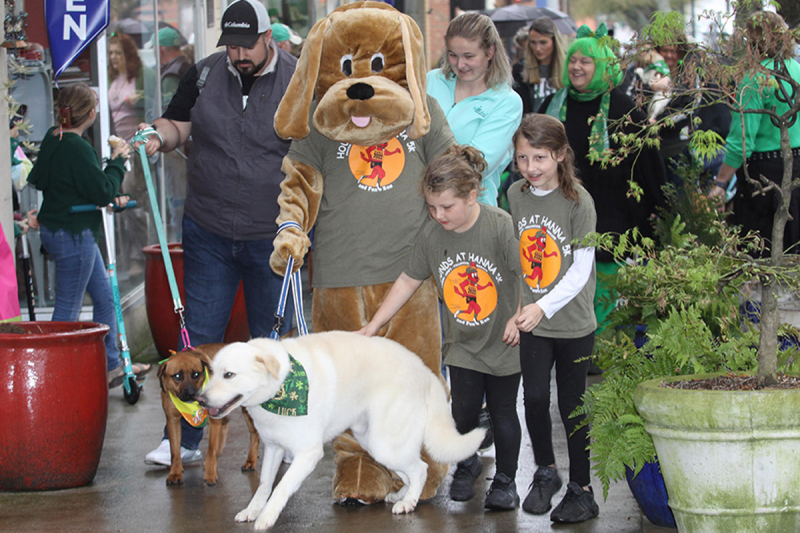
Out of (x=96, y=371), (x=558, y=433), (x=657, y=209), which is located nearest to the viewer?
(x=96, y=371)

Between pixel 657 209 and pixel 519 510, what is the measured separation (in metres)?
3.23

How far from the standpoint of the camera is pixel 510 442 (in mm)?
3928

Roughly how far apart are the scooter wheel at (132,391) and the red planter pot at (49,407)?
1617 mm

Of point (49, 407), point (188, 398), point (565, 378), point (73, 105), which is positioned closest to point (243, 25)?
point (188, 398)

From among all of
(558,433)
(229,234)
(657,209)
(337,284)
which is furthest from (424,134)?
(657,209)

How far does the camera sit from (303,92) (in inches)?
157

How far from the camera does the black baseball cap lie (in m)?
4.27

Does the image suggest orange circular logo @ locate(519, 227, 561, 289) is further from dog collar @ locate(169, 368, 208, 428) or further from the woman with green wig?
the woman with green wig

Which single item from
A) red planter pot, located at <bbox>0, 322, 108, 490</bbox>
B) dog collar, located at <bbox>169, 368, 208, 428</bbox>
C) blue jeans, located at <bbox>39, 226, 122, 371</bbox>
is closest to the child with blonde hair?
dog collar, located at <bbox>169, 368, 208, 428</bbox>

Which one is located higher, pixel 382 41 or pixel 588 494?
pixel 382 41

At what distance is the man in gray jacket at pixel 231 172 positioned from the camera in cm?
443

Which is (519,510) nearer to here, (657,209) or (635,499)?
(635,499)

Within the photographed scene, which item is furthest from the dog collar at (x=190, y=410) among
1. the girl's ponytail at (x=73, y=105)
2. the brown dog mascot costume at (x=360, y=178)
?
the girl's ponytail at (x=73, y=105)

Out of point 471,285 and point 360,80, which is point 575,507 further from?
point 360,80
